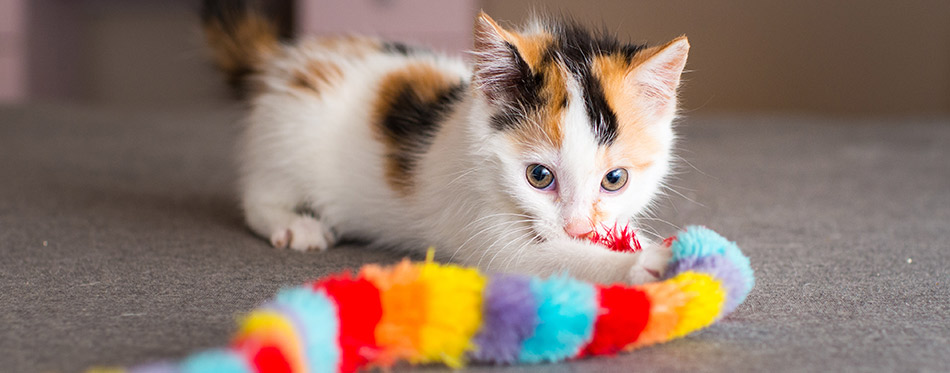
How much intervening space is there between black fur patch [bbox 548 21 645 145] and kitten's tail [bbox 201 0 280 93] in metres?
0.77

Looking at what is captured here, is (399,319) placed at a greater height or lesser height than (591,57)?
lesser

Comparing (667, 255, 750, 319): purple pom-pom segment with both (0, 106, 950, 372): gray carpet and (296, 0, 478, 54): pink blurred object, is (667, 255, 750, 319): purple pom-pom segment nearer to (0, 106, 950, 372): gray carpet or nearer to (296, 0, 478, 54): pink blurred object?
(0, 106, 950, 372): gray carpet

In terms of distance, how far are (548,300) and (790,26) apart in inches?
169

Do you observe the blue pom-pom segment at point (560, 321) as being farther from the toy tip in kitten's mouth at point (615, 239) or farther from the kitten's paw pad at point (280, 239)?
the kitten's paw pad at point (280, 239)

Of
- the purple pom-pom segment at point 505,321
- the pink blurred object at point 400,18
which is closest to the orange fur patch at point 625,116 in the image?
the purple pom-pom segment at point 505,321

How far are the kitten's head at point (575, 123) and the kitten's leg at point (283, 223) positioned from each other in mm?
485

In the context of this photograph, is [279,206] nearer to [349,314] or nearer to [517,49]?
[517,49]

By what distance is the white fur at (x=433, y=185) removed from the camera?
1139 mm

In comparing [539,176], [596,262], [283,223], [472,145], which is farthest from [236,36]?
[596,262]

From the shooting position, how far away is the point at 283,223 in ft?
5.34

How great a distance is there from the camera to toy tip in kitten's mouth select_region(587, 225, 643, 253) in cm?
116

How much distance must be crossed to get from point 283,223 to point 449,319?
843 mm

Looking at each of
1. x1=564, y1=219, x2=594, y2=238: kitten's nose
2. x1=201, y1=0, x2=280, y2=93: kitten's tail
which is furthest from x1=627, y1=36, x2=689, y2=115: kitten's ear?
x1=201, y1=0, x2=280, y2=93: kitten's tail

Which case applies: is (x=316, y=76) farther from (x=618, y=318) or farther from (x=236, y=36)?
(x=618, y=318)
